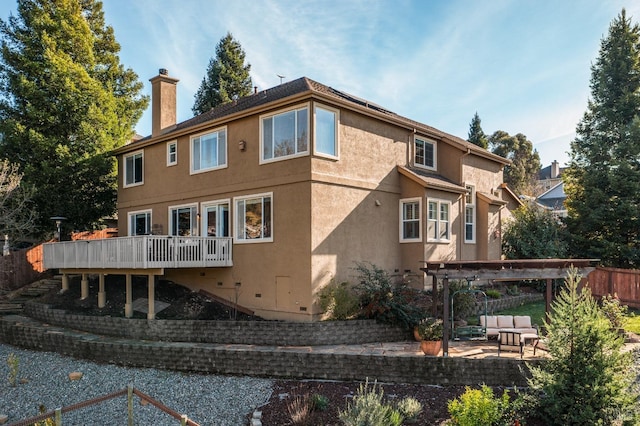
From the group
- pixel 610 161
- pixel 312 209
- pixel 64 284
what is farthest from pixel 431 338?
pixel 64 284

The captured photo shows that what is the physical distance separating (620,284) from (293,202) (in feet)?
43.9

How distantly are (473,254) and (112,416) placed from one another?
1497 centimetres

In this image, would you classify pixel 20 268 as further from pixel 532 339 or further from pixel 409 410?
pixel 532 339

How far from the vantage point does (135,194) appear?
2020cm

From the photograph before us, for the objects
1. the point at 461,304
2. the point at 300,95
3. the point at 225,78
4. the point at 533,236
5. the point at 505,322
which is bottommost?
the point at 505,322

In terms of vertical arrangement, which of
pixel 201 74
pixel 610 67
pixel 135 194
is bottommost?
pixel 135 194

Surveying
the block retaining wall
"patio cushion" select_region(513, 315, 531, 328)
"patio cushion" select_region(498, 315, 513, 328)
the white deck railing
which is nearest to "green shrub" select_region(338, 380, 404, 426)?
the block retaining wall

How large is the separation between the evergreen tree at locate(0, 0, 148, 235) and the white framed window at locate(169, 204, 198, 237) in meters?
6.19

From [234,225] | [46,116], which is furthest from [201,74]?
[234,225]

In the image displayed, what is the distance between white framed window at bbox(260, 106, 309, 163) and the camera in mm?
14047

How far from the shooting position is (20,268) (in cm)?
2088

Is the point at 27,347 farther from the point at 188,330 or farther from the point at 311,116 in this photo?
the point at 311,116

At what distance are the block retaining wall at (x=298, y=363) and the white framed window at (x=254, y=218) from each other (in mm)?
3976

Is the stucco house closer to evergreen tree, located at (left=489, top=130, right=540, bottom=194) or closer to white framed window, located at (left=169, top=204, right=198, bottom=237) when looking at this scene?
white framed window, located at (left=169, top=204, right=198, bottom=237)
